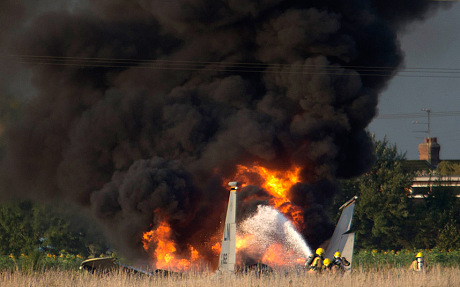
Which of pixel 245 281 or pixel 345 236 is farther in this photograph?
pixel 345 236

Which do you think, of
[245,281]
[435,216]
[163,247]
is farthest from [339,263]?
[435,216]

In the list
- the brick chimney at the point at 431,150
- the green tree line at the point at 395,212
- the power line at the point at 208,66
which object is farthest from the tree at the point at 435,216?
the brick chimney at the point at 431,150

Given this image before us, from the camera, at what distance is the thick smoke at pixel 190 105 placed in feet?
139

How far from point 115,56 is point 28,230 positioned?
21.8 meters

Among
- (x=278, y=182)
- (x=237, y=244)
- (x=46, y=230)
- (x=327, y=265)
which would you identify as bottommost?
(x=327, y=265)

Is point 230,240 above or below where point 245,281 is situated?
above

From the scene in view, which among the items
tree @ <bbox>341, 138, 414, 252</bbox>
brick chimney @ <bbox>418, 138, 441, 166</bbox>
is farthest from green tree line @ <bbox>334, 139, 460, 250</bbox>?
brick chimney @ <bbox>418, 138, 441, 166</bbox>

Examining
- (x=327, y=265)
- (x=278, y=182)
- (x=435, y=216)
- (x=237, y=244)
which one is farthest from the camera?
(x=435, y=216)

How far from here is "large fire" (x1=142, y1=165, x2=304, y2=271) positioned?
131 feet

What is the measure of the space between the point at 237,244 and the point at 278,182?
5.45 meters

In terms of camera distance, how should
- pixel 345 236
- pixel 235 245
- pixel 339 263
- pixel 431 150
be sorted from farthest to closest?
pixel 431 150 < pixel 345 236 < pixel 339 263 < pixel 235 245

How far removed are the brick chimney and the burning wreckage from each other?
288ft

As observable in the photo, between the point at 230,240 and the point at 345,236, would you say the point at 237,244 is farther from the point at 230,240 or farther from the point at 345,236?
the point at 230,240

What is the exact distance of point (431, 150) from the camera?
124 metres
